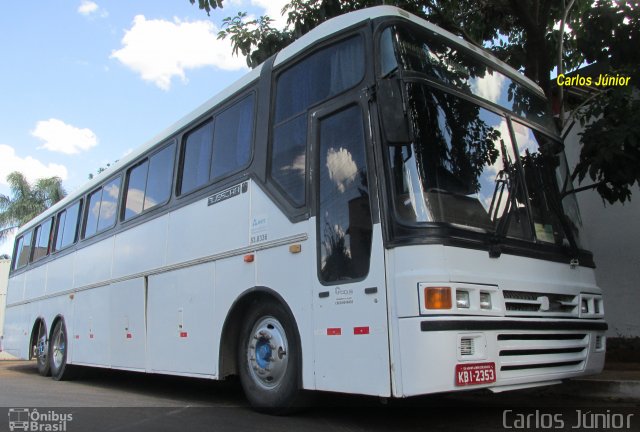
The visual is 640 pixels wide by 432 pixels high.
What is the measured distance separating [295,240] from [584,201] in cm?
696

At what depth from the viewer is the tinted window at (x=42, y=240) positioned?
12859mm

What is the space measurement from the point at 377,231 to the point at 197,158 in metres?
3.54

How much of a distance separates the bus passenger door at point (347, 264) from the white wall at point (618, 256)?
5919mm

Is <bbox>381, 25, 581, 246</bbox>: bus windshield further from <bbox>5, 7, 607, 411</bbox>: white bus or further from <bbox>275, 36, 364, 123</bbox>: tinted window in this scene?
<bbox>275, 36, 364, 123</bbox>: tinted window

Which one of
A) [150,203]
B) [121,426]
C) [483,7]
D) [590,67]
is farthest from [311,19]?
[121,426]

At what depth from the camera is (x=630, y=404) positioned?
5656 mm

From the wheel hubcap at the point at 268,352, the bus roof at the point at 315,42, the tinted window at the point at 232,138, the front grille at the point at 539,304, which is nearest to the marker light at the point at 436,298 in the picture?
the front grille at the point at 539,304

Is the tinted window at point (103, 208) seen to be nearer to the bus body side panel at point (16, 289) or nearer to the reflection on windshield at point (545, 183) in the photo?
the bus body side panel at point (16, 289)

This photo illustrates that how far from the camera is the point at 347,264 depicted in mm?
4566

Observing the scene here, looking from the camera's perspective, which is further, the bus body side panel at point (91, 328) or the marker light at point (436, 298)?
the bus body side panel at point (91, 328)

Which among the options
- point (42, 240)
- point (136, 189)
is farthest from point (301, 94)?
point (42, 240)

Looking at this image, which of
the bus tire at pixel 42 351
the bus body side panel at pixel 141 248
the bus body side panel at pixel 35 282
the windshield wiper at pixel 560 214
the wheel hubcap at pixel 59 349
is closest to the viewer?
the windshield wiper at pixel 560 214

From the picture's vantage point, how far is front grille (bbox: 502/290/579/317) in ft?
14.6

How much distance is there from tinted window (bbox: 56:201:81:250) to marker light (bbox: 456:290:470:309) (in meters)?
9.12
